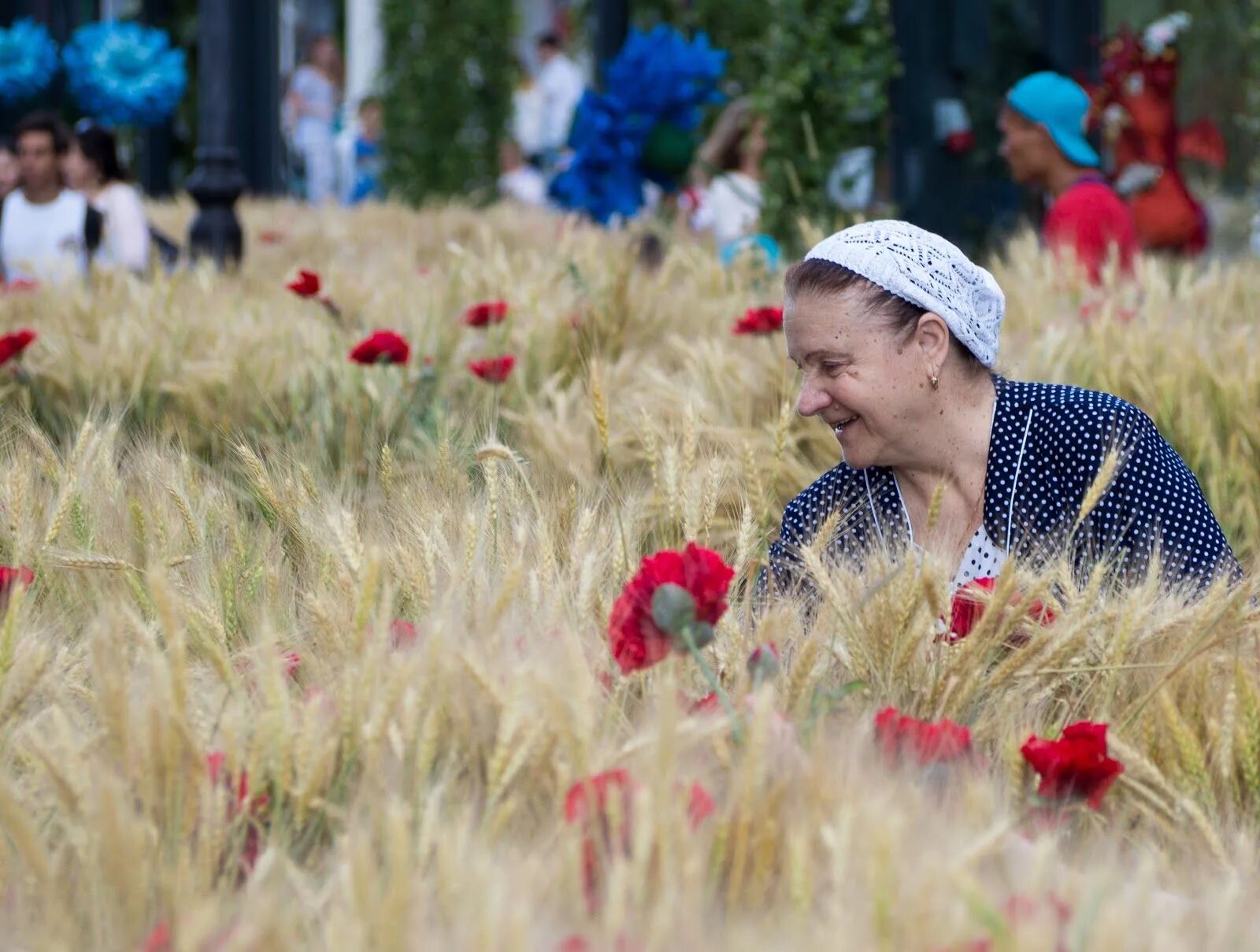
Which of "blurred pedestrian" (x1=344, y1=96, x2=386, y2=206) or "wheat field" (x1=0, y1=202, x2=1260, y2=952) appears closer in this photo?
"wheat field" (x1=0, y1=202, x2=1260, y2=952)

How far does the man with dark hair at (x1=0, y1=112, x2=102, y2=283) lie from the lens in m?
6.14

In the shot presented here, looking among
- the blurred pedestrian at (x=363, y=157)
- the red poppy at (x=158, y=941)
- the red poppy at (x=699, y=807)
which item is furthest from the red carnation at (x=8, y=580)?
the blurred pedestrian at (x=363, y=157)

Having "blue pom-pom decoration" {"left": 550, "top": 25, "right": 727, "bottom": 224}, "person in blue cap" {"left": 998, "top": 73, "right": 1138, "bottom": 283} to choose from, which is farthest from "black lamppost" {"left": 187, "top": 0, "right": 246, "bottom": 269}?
"person in blue cap" {"left": 998, "top": 73, "right": 1138, "bottom": 283}

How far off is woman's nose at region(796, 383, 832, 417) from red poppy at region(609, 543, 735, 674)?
0.95 meters

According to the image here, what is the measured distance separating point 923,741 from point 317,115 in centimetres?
1367

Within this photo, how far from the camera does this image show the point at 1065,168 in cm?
522

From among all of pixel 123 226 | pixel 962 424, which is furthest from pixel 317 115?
pixel 962 424

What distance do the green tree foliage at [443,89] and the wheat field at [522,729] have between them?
9.94 m

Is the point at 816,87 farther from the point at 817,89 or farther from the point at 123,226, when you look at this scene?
the point at 123,226

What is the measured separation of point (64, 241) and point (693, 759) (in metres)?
5.10

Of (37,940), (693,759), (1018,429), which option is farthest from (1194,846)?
(1018,429)

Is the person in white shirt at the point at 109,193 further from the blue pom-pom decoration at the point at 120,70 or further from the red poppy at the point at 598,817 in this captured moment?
the red poppy at the point at 598,817

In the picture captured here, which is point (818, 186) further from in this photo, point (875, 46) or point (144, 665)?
point (144, 665)

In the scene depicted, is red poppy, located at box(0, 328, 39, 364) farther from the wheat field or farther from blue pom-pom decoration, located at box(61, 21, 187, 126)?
blue pom-pom decoration, located at box(61, 21, 187, 126)
